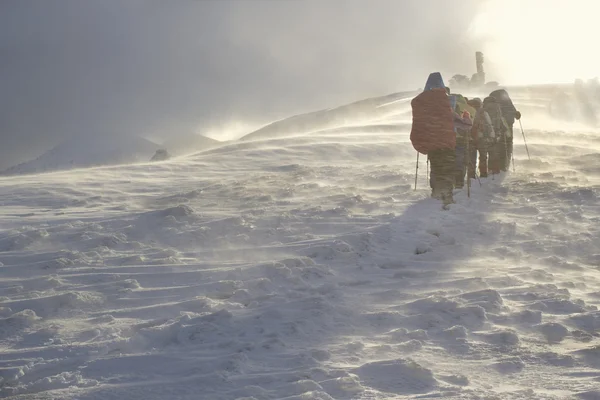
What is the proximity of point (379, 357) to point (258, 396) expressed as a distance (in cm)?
124

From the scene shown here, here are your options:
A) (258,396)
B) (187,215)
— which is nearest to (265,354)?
(258,396)

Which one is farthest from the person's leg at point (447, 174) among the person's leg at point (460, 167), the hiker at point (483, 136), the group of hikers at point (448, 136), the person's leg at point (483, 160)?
the person's leg at point (483, 160)

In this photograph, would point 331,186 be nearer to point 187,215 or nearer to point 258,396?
point 187,215

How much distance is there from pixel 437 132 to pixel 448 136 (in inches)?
8.3

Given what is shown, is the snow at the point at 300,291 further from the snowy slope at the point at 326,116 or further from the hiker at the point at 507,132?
the snowy slope at the point at 326,116

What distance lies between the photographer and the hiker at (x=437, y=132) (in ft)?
40.4

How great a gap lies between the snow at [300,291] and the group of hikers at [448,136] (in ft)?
1.78

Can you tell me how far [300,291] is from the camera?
25.4 ft

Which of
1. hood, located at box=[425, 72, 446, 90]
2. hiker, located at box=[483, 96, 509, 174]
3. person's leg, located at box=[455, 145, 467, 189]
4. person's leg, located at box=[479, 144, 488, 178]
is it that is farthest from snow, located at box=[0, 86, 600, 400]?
hood, located at box=[425, 72, 446, 90]

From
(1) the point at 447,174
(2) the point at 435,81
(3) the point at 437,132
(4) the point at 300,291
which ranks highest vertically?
(2) the point at 435,81

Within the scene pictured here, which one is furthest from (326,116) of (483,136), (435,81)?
(435,81)

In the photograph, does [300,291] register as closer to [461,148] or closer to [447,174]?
[447,174]

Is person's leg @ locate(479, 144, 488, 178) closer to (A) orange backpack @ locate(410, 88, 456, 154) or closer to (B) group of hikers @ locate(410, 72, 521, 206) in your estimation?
(B) group of hikers @ locate(410, 72, 521, 206)

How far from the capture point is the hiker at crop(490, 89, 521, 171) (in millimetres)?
15750
